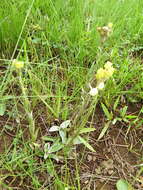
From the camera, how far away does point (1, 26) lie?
46.0 inches

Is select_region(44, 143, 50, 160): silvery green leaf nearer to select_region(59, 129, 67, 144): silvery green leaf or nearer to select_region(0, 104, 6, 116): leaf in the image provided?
select_region(59, 129, 67, 144): silvery green leaf

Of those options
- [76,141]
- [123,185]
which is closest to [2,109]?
[76,141]

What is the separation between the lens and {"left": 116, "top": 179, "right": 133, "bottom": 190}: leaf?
2.85ft

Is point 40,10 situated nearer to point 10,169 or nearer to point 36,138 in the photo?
point 36,138

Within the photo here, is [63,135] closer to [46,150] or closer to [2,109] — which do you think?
[46,150]

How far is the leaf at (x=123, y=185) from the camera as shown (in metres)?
0.87

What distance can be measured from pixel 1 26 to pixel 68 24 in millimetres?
361

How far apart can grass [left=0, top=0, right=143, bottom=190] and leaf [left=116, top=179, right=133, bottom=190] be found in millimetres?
33

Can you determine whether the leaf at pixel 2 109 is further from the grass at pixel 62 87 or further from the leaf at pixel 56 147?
the leaf at pixel 56 147

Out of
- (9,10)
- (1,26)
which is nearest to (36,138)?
(1,26)

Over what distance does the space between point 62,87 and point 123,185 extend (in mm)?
460

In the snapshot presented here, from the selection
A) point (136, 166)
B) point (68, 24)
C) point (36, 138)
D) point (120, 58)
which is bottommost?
point (136, 166)

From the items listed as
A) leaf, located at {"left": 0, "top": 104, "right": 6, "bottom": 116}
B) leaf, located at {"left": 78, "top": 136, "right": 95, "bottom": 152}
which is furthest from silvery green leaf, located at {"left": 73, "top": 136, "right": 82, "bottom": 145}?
leaf, located at {"left": 0, "top": 104, "right": 6, "bottom": 116}

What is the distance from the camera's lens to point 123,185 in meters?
0.87
